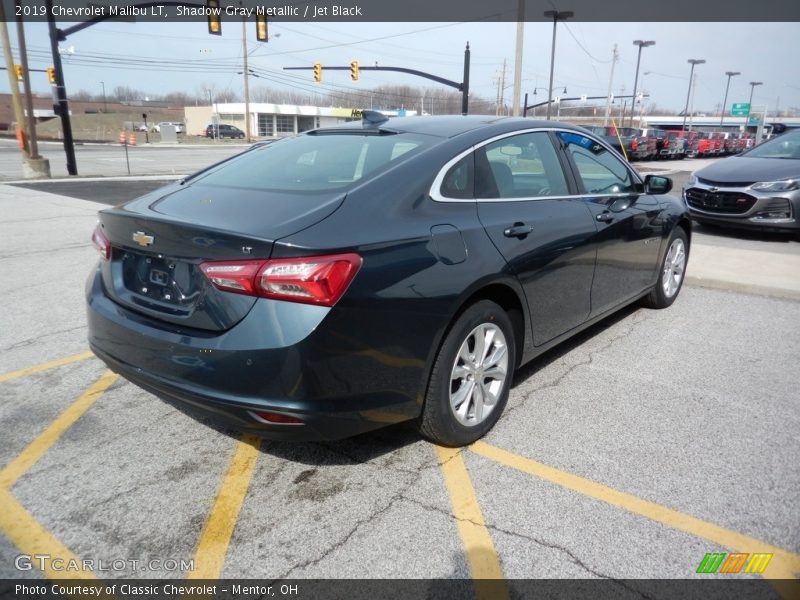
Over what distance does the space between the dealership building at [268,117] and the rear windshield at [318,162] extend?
263 ft

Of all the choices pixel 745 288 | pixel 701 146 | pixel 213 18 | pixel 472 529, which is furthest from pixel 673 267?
pixel 701 146

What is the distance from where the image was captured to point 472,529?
2.49 m

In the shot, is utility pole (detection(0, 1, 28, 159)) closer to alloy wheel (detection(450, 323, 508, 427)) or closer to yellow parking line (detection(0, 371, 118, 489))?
yellow parking line (detection(0, 371, 118, 489))

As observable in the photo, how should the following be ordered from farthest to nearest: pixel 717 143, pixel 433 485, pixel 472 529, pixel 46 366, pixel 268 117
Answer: pixel 268 117 → pixel 717 143 → pixel 46 366 → pixel 433 485 → pixel 472 529

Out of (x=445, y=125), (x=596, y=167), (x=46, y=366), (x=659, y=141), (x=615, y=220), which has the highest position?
(x=445, y=125)

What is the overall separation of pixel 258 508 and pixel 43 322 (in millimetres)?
3392

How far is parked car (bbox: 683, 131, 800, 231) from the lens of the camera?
28.5ft

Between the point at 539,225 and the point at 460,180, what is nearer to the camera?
the point at 460,180

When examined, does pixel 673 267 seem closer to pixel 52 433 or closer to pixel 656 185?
pixel 656 185

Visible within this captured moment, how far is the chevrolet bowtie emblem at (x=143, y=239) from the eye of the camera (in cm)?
263

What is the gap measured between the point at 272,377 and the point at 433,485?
0.99 meters

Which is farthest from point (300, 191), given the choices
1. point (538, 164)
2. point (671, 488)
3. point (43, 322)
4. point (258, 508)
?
point (43, 322)

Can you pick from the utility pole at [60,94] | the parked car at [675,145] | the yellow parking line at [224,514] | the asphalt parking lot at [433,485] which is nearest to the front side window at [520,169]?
the asphalt parking lot at [433,485]

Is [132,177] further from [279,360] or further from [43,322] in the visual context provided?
[279,360]
